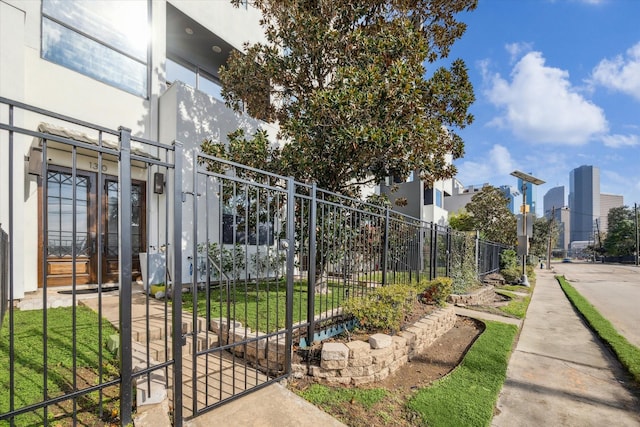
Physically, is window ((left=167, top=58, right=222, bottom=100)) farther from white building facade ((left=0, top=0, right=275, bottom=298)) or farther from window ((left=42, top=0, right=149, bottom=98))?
window ((left=42, top=0, right=149, bottom=98))

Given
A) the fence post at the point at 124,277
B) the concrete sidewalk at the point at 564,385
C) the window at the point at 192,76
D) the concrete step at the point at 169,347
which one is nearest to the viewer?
the fence post at the point at 124,277

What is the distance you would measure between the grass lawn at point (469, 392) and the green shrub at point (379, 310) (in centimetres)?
99

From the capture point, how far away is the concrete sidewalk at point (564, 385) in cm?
330

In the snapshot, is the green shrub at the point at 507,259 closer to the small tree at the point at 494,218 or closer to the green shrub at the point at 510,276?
the green shrub at the point at 510,276

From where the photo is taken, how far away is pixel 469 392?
3.66 metres

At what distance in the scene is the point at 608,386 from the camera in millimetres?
4039

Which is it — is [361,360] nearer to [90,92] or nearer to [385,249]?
[385,249]

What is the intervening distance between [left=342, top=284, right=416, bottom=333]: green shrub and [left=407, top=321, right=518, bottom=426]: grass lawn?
99 centimetres

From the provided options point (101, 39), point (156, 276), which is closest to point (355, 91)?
point (156, 276)

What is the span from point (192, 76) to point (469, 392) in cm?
1196

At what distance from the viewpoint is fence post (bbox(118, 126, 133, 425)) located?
2.42m

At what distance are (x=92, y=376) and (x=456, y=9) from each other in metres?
9.50

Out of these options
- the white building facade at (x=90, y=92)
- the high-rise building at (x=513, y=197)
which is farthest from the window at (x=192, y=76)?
the high-rise building at (x=513, y=197)

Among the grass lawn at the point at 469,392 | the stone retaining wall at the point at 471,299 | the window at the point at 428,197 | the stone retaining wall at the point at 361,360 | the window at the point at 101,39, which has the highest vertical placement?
the window at the point at 101,39
